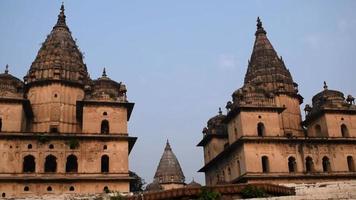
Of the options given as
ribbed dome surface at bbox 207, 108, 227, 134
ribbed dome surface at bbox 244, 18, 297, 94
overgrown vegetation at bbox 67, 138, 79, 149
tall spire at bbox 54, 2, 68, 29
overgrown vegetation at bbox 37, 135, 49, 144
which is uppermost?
tall spire at bbox 54, 2, 68, 29

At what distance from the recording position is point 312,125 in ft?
157

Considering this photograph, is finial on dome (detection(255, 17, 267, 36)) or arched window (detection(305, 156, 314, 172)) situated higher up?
finial on dome (detection(255, 17, 267, 36))

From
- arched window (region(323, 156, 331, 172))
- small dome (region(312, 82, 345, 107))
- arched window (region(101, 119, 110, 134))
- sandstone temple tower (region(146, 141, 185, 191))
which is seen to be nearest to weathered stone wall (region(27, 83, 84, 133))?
arched window (region(101, 119, 110, 134))

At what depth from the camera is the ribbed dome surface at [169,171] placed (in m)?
65.3

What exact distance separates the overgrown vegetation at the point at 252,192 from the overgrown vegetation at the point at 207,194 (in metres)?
1.80

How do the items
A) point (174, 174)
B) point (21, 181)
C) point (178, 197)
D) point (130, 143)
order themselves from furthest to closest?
1. point (174, 174)
2. point (130, 143)
3. point (21, 181)
4. point (178, 197)

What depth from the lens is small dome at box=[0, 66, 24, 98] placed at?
41.1m

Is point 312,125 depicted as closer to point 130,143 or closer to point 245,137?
point 245,137

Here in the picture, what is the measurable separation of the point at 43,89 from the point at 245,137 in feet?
60.2

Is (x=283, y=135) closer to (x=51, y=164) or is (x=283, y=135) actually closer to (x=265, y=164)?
(x=265, y=164)

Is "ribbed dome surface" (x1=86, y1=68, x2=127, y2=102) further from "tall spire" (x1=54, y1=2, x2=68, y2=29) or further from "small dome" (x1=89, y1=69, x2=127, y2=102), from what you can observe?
"tall spire" (x1=54, y1=2, x2=68, y2=29)

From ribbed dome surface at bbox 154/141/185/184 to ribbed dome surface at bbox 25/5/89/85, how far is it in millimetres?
22899

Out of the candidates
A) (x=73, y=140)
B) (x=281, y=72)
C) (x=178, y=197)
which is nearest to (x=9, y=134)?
(x=73, y=140)

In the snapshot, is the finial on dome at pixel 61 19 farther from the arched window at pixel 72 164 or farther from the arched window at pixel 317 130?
the arched window at pixel 317 130
